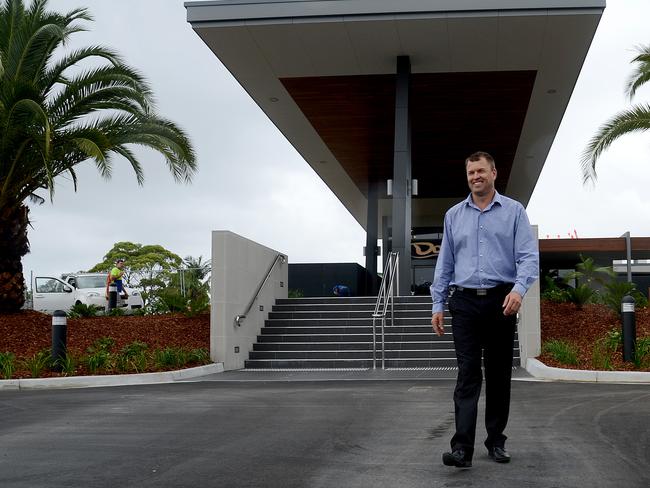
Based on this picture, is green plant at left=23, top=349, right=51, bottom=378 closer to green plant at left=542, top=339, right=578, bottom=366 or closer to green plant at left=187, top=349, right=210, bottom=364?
green plant at left=187, top=349, right=210, bottom=364

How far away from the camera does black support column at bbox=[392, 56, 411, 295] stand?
61.2 feet

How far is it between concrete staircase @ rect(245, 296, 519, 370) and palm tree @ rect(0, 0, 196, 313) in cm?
404

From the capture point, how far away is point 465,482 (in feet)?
14.4

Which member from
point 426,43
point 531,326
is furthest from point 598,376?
point 426,43

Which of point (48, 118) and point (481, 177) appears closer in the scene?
point (481, 177)

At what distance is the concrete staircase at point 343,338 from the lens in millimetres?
14438

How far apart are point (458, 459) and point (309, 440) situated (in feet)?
4.93

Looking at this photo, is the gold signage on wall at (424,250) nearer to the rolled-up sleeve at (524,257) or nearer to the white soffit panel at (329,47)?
the white soffit panel at (329,47)

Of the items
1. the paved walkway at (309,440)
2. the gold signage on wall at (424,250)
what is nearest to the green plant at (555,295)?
the paved walkway at (309,440)

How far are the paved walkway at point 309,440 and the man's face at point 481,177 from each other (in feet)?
5.41

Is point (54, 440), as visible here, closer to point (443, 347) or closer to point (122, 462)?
point (122, 462)

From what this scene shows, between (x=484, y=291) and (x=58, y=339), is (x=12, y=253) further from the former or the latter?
(x=484, y=291)

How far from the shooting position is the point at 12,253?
16.7 meters

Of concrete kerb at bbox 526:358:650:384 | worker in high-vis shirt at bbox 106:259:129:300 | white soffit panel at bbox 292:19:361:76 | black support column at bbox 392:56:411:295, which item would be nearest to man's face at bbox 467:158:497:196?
concrete kerb at bbox 526:358:650:384
